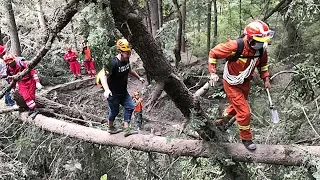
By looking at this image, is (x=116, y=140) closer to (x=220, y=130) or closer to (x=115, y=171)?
(x=115, y=171)

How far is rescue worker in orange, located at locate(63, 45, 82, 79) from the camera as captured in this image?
14008 millimetres

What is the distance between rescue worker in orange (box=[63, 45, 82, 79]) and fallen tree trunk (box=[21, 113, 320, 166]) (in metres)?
8.26

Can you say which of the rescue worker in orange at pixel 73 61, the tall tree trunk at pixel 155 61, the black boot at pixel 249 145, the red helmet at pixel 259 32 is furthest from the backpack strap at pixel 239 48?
the rescue worker in orange at pixel 73 61

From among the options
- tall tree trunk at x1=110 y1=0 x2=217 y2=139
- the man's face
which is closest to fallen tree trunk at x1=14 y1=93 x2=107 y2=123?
the man's face

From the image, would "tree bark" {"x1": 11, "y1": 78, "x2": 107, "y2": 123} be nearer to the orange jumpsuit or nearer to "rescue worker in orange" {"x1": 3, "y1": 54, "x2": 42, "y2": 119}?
"rescue worker in orange" {"x1": 3, "y1": 54, "x2": 42, "y2": 119}

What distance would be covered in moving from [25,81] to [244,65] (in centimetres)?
426

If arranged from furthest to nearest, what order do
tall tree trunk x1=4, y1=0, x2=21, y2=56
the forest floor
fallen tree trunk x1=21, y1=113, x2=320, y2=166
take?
the forest floor < tall tree trunk x1=4, y1=0, x2=21, y2=56 < fallen tree trunk x1=21, y1=113, x2=320, y2=166

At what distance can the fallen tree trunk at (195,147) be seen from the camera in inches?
161

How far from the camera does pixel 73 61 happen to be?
14250 millimetres

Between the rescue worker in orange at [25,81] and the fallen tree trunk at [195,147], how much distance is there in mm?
950

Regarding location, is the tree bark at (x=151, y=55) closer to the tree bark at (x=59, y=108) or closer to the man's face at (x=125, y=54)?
the man's face at (x=125, y=54)

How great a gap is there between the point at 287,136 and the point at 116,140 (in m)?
2.42

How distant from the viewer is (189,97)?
13.4 ft

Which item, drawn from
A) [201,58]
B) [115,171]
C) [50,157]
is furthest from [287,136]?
[201,58]
